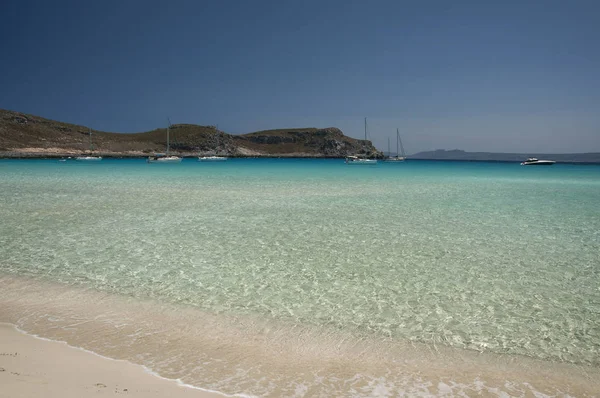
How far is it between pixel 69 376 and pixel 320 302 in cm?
371

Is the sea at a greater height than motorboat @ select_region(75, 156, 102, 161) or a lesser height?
lesser

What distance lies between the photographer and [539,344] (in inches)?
206

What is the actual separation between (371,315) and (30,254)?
25.5 ft

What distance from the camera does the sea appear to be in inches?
172

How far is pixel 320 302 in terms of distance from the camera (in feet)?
21.5

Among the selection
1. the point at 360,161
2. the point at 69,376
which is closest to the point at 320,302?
the point at 69,376

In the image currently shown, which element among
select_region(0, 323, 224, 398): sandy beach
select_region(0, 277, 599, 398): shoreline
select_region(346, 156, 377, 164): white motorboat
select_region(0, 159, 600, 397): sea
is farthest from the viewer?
select_region(346, 156, 377, 164): white motorboat

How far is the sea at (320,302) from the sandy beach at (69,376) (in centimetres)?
20

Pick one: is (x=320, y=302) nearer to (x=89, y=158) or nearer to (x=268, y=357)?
(x=268, y=357)

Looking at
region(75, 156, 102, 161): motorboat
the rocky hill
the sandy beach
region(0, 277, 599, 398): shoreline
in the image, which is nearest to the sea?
region(0, 277, 599, 398): shoreline

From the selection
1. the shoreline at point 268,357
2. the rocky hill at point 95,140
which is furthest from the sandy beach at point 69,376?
the rocky hill at point 95,140

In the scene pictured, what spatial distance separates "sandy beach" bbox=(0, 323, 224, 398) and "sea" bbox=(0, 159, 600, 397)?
198 mm

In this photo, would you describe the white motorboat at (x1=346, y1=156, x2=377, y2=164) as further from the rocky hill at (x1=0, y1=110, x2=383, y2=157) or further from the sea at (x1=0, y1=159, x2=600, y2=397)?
the sea at (x1=0, y1=159, x2=600, y2=397)

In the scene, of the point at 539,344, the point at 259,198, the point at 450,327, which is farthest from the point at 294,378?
the point at 259,198
